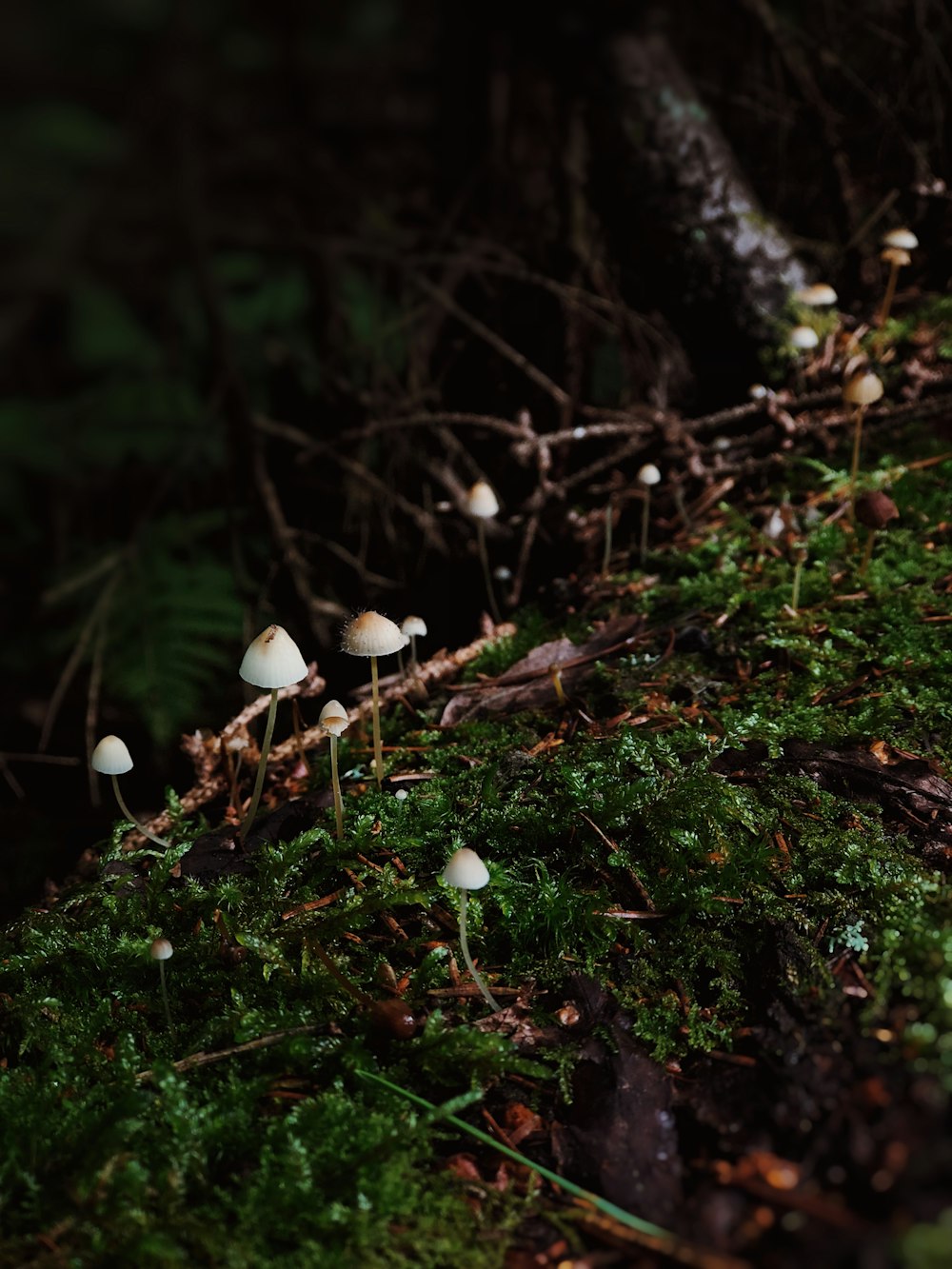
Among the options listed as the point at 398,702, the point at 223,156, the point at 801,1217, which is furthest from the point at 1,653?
the point at 801,1217

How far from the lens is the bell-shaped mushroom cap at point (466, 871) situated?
188cm

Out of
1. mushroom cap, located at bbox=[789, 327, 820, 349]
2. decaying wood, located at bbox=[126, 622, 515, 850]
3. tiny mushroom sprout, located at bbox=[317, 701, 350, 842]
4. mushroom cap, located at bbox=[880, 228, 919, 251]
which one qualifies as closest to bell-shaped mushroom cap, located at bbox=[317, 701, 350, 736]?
tiny mushroom sprout, located at bbox=[317, 701, 350, 842]

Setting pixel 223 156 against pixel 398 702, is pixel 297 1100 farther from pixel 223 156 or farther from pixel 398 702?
pixel 223 156

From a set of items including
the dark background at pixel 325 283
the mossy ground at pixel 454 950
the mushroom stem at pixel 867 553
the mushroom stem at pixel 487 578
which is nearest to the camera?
the mossy ground at pixel 454 950

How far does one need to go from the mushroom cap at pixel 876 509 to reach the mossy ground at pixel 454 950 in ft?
1.13

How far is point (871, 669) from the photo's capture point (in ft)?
9.44

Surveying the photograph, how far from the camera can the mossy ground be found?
153 cm

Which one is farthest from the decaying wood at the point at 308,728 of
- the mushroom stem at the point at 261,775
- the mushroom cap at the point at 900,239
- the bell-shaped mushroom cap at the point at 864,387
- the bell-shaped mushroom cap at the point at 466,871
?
the mushroom cap at the point at 900,239

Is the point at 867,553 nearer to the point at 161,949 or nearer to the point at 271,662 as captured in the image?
the point at 271,662

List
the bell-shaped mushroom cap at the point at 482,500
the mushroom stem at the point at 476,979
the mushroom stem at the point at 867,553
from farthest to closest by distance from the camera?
the bell-shaped mushroom cap at the point at 482,500 → the mushroom stem at the point at 867,553 → the mushroom stem at the point at 476,979

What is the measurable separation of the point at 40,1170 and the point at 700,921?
4.85 feet

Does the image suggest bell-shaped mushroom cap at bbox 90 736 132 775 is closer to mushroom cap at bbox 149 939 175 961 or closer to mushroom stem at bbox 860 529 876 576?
mushroom cap at bbox 149 939 175 961

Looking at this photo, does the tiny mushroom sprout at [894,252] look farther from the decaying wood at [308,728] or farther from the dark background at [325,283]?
the decaying wood at [308,728]

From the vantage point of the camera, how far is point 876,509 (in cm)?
331
